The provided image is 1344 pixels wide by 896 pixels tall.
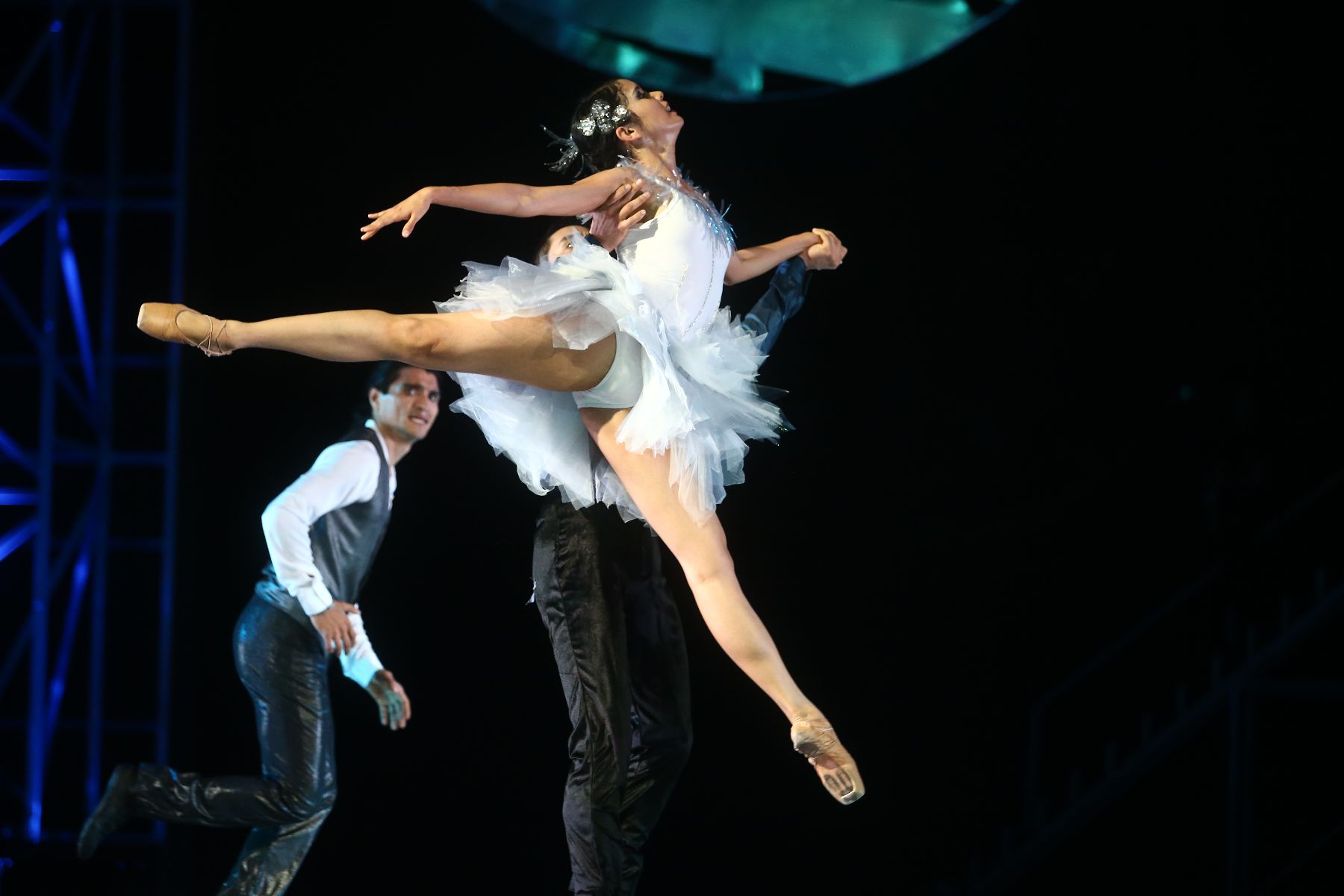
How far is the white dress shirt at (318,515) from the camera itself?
134 inches

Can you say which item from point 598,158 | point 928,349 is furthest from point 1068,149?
point 598,158

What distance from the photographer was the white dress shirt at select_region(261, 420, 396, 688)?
11.2ft

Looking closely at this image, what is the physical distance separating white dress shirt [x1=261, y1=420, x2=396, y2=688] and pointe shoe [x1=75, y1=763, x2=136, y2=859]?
0.63 metres

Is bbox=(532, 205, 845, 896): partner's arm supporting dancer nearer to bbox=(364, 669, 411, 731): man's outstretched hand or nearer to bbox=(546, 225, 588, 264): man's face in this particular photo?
bbox=(546, 225, 588, 264): man's face

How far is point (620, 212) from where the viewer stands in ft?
9.00

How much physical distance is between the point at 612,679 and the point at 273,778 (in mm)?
1253

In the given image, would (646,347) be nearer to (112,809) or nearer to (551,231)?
(551,231)

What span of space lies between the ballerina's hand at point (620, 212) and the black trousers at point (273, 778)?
1.49 metres

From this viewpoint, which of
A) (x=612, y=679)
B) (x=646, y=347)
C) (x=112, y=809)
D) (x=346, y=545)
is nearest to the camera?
(x=646, y=347)

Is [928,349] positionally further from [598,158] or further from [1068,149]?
[598,158]

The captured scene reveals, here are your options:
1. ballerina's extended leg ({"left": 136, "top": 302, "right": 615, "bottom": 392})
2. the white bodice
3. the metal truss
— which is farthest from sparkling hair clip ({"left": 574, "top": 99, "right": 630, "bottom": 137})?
the metal truss

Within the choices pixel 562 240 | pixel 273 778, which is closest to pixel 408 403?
pixel 562 240

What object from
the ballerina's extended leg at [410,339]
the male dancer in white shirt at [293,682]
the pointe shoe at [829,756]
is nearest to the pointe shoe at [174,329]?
the ballerina's extended leg at [410,339]

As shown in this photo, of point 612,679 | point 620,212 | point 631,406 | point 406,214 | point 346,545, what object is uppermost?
point 620,212
